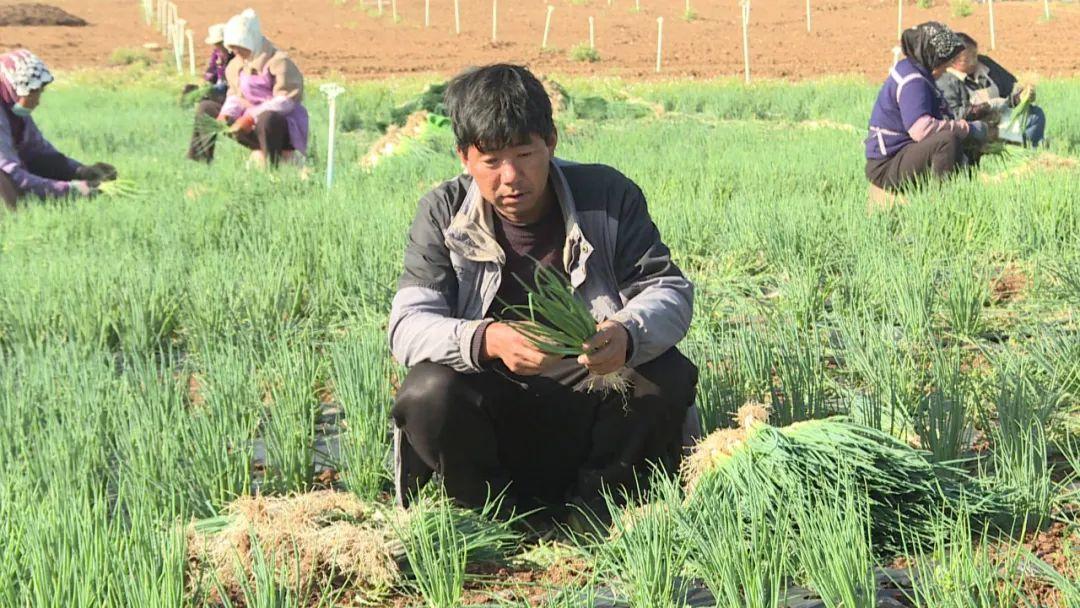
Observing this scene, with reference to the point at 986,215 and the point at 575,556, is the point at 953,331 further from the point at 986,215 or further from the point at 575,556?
→ the point at 575,556

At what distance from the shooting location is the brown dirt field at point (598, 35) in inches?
833

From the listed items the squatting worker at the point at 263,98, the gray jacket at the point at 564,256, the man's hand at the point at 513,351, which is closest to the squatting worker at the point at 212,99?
the squatting worker at the point at 263,98

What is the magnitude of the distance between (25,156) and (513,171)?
15.7 ft

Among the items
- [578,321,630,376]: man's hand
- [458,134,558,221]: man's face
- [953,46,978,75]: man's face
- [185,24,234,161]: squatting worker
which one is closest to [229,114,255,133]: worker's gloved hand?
[185,24,234,161]: squatting worker

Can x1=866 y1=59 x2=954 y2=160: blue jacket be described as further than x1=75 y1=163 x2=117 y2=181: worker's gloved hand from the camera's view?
No

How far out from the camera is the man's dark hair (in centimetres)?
230

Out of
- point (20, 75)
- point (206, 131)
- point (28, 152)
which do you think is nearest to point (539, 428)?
point (20, 75)

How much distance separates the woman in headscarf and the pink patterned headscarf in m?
3.77

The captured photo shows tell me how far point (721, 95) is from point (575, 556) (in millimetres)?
10227

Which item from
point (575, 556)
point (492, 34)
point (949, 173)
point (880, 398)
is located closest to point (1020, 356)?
point (880, 398)

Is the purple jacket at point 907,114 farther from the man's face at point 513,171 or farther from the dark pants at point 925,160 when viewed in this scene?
the man's face at point 513,171

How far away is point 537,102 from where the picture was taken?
2.34 m

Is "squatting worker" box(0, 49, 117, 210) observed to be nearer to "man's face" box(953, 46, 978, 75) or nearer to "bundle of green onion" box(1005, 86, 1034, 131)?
"man's face" box(953, 46, 978, 75)

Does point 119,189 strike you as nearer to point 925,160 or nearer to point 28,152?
point 28,152
